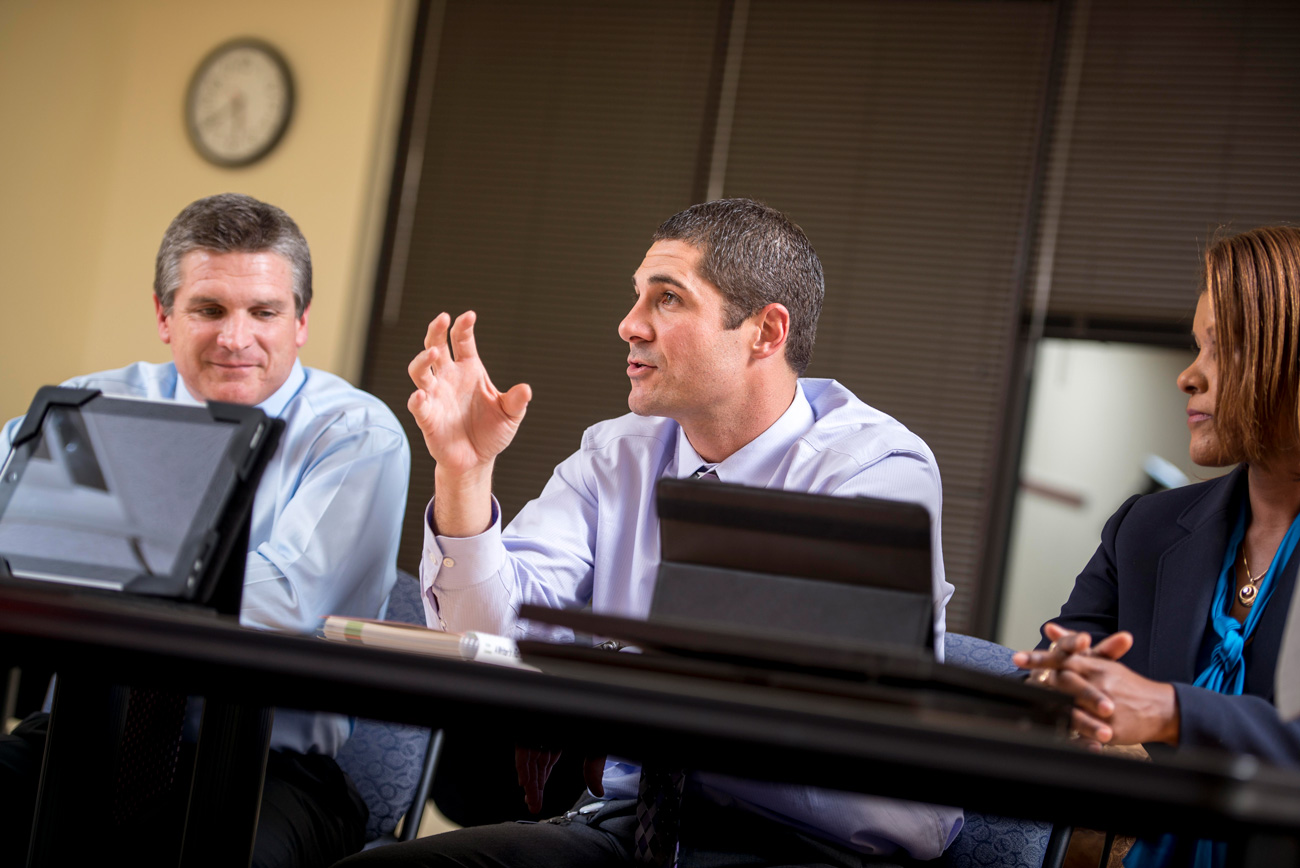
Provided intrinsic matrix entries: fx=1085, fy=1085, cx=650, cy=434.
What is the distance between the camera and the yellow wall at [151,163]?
349cm

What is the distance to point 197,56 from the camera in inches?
146

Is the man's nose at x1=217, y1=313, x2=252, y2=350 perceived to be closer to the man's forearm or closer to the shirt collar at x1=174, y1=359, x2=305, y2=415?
the shirt collar at x1=174, y1=359, x2=305, y2=415

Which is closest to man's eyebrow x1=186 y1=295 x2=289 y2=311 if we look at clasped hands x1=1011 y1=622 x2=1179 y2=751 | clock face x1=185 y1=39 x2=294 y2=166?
clasped hands x1=1011 y1=622 x2=1179 y2=751

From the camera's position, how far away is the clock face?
361cm

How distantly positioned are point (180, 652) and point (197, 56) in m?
3.57

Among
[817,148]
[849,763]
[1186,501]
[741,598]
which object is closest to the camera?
[849,763]

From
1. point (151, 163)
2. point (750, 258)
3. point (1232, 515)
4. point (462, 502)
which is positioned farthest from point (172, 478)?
point (151, 163)

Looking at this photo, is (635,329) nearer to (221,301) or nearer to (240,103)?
(221,301)

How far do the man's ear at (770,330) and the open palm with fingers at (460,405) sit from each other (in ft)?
1.76

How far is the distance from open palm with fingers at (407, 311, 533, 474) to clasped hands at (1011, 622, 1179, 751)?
694mm

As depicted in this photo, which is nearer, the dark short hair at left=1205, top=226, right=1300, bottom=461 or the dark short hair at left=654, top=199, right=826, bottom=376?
the dark short hair at left=1205, top=226, right=1300, bottom=461

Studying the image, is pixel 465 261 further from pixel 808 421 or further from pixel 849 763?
pixel 849 763

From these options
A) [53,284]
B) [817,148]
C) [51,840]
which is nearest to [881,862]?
[51,840]

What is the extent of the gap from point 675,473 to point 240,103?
2.67 meters
